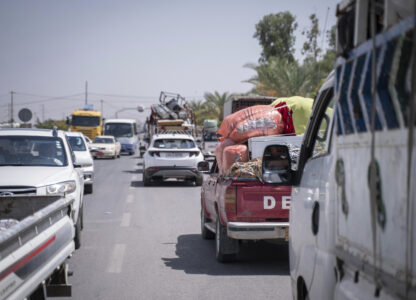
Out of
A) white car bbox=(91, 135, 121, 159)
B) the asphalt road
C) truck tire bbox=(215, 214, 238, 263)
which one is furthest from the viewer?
white car bbox=(91, 135, 121, 159)

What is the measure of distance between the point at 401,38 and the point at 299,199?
2310 millimetres

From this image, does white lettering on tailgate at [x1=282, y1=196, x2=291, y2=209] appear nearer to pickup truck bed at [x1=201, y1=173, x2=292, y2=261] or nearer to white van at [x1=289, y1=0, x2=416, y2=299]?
pickup truck bed at [x1=201, y1=173, x2=292, y2=261]


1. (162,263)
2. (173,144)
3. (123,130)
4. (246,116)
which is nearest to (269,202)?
(162,263)

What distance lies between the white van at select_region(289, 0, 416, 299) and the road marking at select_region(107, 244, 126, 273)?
462 cm

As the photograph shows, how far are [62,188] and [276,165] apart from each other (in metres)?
4.95

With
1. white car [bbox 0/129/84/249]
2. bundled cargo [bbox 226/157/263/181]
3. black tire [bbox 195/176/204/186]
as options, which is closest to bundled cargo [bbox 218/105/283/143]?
bundled cargo [bbox 226/157/263/181]

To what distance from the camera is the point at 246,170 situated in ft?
26.8

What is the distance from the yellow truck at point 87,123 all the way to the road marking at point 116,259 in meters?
40.6

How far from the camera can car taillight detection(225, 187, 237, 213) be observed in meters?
7.85

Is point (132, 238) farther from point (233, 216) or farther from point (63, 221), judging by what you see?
point (63, 221)

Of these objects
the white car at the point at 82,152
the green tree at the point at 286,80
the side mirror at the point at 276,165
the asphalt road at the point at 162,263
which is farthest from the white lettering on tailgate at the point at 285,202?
the green tree at the point at 286,80

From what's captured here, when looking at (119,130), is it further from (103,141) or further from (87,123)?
(103,141)

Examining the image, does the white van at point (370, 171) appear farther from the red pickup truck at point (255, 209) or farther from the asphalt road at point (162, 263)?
the red pickup truck at point (255, 209)

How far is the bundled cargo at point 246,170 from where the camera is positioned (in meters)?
8.09
